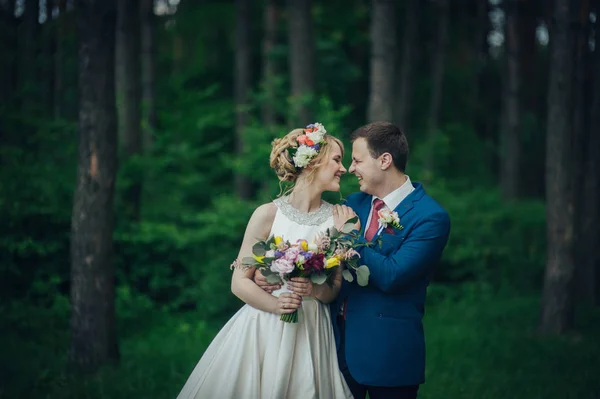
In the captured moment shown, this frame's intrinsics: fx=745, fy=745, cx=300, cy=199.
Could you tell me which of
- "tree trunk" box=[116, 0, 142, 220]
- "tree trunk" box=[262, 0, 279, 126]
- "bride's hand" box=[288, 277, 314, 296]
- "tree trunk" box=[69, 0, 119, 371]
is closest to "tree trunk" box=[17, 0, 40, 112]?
"tree trunk" box=[116, 0, 142, 220]

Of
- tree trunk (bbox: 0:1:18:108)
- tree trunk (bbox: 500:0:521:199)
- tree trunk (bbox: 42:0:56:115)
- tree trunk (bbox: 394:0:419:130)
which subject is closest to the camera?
tree trunk (bbox: 0:1:18:108)

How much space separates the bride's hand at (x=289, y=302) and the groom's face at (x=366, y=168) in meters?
0.78

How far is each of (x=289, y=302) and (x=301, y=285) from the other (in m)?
0.16

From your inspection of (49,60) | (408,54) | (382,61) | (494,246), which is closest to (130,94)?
(49,60)

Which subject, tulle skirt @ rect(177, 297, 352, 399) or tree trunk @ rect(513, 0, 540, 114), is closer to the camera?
tulle skirt @ rect(177, 297, 352, 399)

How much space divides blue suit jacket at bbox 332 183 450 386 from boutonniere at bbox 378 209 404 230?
9 cm

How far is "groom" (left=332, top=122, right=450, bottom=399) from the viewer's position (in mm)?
4273

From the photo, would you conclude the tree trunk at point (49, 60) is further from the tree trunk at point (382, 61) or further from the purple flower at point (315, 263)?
the purple flower at point (315, 263)

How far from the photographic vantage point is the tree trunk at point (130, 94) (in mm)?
12773

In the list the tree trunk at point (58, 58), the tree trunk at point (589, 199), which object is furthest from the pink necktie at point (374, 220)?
the tree trunk at point (58, 58)

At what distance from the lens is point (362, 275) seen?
4.09m

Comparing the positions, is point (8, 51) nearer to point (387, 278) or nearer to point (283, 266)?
point (283, 266)

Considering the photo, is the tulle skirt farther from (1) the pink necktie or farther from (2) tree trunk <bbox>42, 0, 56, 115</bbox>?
Answer: (2) tree trunk <bbox>42, 0, 56, 115</bbox>

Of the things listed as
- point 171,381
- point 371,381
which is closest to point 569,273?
point 171,381
